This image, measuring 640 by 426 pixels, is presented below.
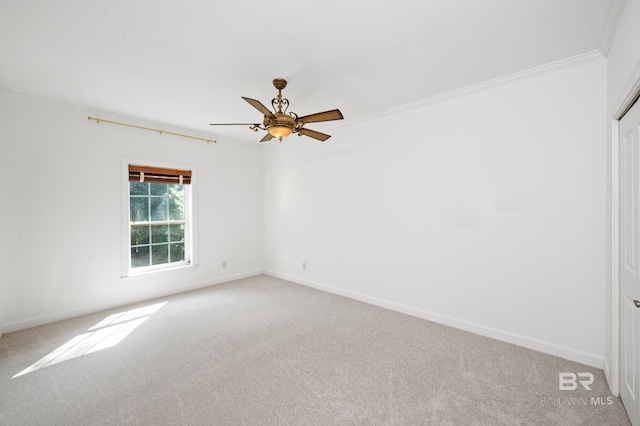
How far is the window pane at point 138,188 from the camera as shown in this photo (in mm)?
4051

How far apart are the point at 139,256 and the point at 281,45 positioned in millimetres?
3633

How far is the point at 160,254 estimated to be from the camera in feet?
14.3

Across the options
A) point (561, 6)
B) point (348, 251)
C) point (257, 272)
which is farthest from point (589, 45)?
point (257, 272)

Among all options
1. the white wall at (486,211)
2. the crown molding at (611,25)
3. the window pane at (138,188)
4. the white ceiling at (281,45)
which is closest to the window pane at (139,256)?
the window pane at (138,188)

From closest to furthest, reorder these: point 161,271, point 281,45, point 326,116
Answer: point 281,45 → point 326,116 → point 161,271

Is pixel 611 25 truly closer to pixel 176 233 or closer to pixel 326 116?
pixel 326 116

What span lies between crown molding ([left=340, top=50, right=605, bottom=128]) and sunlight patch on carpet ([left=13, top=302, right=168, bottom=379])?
3.89 m

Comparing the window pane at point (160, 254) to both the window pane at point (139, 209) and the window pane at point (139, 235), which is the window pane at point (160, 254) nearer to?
the window pane at point (139, 235)

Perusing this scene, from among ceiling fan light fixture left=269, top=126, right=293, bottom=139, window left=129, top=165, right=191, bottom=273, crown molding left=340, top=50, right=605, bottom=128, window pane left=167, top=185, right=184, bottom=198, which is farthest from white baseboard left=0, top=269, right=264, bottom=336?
crown molding left=340, top=50, right=605, bottom=128

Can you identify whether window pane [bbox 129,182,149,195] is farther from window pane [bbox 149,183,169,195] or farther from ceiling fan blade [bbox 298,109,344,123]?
ceiling fan blade [bbox 298,109,344,123]

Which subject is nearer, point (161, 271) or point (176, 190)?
point (161, 271)

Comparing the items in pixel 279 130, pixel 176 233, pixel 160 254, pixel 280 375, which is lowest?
pixel 280 375

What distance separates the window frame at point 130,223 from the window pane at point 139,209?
13 cm

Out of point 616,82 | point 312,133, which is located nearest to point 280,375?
point 312,133
